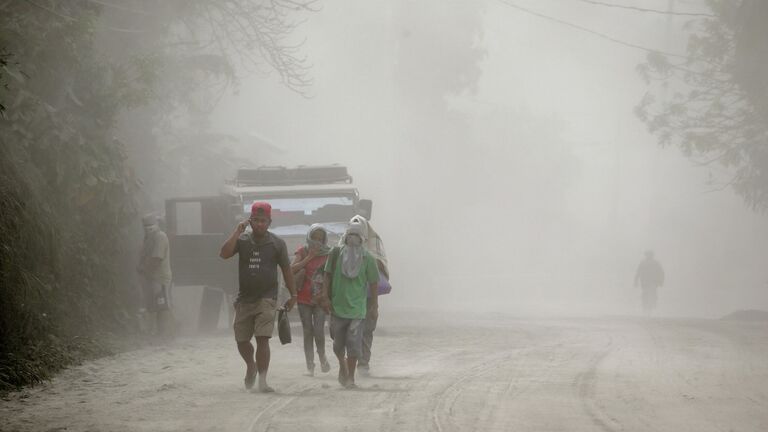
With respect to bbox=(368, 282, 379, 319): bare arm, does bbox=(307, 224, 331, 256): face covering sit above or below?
above

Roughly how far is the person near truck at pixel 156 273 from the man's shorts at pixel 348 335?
21.6 feet

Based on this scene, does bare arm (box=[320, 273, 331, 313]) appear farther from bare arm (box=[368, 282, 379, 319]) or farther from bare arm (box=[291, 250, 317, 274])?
bare arm (box=[291, 250, 317, 274])

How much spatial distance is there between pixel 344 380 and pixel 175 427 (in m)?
2.97

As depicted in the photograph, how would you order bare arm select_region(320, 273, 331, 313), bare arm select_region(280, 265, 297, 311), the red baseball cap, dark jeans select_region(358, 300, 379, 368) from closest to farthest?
the red baseball cap
bare arm select_region(280, 265, 297, 311)
bare arm select_region(320, 273, 331, 313)
dark jeans select_region(358, 300, 379, 368)

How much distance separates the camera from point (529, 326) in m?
22.5

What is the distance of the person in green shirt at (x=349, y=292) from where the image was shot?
40.9 feet

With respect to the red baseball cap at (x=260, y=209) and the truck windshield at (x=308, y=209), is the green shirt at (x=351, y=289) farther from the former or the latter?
the truck windshield at (x=308, y=209)

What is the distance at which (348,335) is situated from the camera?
12.5 metres

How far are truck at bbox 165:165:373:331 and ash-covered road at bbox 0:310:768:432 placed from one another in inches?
92.7

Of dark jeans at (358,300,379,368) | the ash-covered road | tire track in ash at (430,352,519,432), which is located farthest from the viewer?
dark jeans at (358,300,379,368)

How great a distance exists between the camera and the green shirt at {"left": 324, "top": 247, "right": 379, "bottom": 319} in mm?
12523

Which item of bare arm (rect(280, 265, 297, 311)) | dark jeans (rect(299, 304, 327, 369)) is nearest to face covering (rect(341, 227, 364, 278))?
bare arm (rect(280, 265, 297, 311))

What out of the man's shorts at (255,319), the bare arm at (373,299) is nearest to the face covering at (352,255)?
the bare arm at (373,299)

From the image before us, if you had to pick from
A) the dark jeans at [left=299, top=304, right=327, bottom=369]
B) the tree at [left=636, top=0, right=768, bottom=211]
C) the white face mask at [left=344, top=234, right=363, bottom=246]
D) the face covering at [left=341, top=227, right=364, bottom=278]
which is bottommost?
the dark jeans at [left=299, top=304, right=327, bottom=369]
